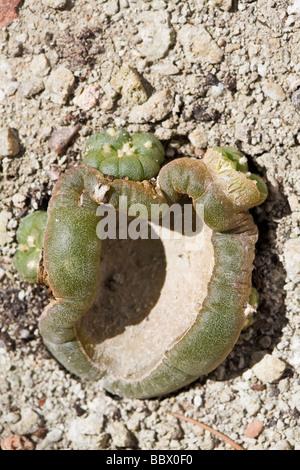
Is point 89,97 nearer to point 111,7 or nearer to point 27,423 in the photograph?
point 111,7

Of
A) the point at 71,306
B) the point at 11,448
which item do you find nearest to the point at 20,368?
the point at 11,448

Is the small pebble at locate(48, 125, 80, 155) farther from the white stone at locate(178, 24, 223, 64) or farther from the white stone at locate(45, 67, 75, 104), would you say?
the white stone at locate(178, 24, 223, 64)

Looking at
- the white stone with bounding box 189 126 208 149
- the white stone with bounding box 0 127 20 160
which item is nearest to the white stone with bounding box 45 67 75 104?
the white stone with bounding box 0 127 20 160

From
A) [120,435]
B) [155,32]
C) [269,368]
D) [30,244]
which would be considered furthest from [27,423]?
[155,32]

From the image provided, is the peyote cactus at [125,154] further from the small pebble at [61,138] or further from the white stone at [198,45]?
the white stone at [198,45]

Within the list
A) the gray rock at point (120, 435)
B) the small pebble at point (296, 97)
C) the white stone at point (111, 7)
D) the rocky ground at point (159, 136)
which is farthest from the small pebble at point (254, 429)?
the white stone at point (111, 7)

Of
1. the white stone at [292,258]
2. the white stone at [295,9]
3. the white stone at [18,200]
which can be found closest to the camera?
the white stone at [295,9]

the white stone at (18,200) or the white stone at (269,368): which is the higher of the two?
the white stone at (18,200)
